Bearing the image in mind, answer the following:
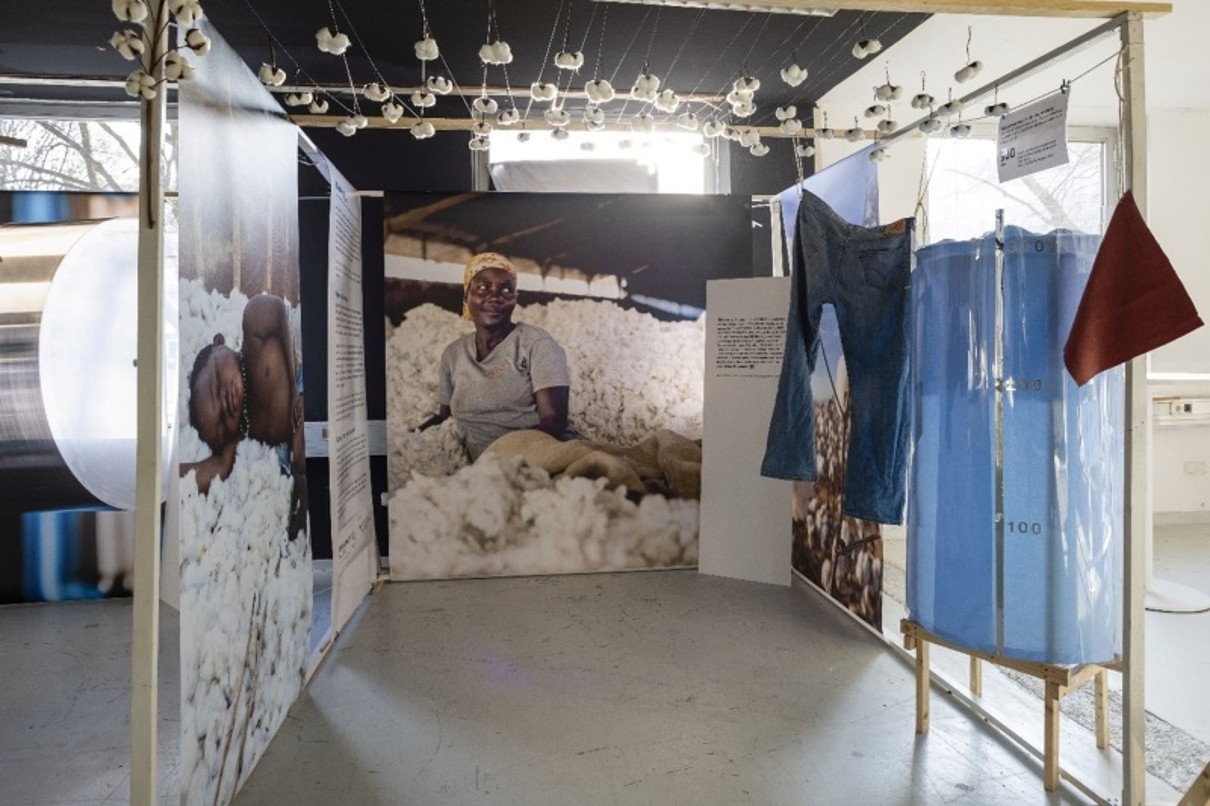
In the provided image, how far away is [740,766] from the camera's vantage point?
240 centimetres

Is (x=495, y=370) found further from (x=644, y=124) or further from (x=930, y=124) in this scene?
(x=930, y=124)

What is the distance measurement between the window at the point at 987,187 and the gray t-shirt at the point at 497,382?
8.70ft

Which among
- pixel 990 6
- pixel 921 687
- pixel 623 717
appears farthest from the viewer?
→ pixel 623 717

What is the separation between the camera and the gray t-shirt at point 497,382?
4328 millimetres

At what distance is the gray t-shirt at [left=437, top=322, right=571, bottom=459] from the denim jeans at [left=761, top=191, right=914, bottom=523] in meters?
1.68

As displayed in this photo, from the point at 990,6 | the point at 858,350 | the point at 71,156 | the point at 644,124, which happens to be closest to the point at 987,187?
the point at 644,124

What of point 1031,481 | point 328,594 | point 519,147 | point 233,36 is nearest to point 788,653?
point 1031,481

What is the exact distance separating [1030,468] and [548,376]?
2.68 metres

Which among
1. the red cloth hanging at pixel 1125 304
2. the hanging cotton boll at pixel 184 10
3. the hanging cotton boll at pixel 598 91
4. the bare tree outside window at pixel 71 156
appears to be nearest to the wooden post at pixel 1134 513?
the red cloth hanging at pixel 1125 304

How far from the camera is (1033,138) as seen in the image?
7.27ft

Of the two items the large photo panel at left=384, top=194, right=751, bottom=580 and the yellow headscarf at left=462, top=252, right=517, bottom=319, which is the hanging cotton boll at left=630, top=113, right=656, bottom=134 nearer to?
the large photo panel at left=384, top=194, right=751, bottom=580

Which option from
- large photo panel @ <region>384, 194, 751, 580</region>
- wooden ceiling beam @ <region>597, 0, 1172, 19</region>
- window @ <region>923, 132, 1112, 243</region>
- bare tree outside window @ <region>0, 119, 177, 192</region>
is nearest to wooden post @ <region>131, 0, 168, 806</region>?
wooden ceiling beam @ <region>597, 0, 1172, 19</region>

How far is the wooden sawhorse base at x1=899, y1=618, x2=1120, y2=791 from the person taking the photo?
7.06 ft

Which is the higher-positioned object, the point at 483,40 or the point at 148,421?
the point at 483,40
